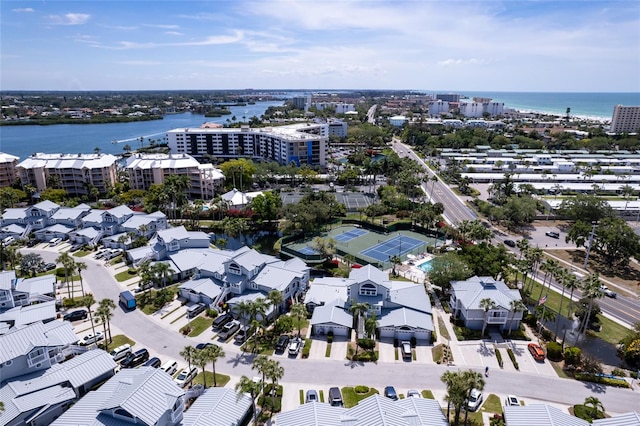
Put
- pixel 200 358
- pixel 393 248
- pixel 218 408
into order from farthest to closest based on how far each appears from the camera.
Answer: pixel 393 248, pixel 200 358, pixel 218 408

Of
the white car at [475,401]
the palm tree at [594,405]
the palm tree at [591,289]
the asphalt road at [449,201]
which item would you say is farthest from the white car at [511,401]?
the asphalt road at [449,201]

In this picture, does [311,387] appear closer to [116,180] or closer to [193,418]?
[193,418]

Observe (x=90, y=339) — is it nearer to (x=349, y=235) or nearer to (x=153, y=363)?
(x=153, y=363)

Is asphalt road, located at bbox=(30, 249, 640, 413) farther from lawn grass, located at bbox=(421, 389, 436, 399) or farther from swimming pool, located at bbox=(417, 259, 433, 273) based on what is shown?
swimming pool, located at bbox=(417, 259, 433, 273)

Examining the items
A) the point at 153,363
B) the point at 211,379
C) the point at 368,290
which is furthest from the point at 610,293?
the point at 153,363

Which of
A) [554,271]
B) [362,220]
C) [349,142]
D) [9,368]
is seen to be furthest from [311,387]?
[349,142]
